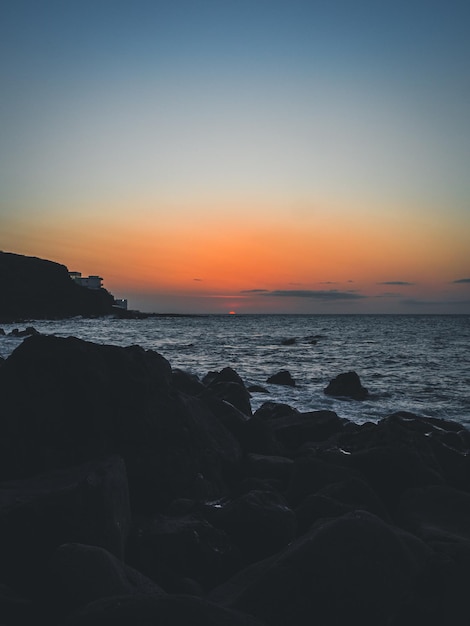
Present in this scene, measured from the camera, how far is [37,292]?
112m

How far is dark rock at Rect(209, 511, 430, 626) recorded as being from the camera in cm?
362

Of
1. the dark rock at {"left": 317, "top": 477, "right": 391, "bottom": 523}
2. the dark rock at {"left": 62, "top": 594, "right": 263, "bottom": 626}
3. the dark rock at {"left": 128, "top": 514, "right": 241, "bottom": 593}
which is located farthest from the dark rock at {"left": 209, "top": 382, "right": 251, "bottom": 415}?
the dark rock at {"left": 62, "top": 594, "right": 263, "bottom": 626}

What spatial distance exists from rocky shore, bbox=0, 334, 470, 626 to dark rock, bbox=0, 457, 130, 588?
0.01m

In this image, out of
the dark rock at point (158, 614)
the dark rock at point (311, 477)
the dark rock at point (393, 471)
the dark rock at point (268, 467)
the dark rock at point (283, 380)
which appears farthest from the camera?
the dark rock at point (283, 380)

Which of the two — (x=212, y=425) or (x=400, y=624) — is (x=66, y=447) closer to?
(x=212, y=425)

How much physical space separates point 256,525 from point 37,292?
116 metres

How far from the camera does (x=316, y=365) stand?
31.7 metres

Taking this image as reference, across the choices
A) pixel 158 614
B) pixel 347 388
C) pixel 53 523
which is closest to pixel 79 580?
pixel 53 523

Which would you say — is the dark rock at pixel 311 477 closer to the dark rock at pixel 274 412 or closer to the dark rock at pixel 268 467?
the dark rock at pixel 268 467

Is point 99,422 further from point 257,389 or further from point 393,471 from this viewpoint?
point 257,389

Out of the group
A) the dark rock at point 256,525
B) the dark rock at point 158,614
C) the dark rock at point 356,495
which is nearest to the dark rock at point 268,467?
the dark rock at point 356,495

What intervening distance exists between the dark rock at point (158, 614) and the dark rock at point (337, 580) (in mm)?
744

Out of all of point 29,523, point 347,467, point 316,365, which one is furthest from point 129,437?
point 316,365

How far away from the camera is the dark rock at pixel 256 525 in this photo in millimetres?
5148
